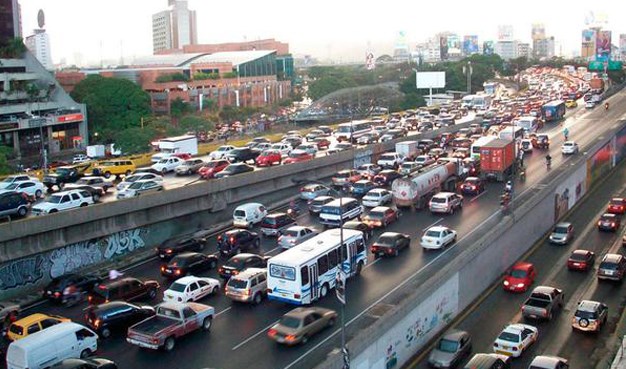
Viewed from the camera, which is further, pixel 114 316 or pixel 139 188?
pixel 139 188

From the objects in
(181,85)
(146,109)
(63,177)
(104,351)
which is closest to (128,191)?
(63,177)

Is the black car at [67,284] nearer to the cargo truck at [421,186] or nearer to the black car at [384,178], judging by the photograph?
the cargo truck at [421,186]

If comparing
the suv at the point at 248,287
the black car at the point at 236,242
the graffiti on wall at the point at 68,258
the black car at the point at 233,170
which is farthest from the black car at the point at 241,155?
the suv at the point at 248,287

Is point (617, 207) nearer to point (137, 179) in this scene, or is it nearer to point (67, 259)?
point (137, 179)

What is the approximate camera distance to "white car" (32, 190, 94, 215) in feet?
101

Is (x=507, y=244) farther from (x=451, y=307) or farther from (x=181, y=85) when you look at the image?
(x=181, y=85)

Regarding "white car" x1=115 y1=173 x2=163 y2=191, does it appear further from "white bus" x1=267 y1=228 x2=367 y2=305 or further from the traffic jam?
"white bus" x1=267 y1=228 x2=367 y2=305

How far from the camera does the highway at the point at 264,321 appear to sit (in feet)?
66.8

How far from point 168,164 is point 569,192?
26874mm

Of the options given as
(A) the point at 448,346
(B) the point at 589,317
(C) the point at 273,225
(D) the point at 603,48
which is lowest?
(B) the point at 589,317

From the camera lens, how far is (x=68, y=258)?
3019 centimetres

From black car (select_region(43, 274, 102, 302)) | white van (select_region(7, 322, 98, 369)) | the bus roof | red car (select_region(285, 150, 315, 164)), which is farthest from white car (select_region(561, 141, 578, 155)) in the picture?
white van (select_region(7, 322, 98, 369))

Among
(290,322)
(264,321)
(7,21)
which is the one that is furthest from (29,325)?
(7,21)

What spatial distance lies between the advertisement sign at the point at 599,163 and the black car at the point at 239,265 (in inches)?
1299
